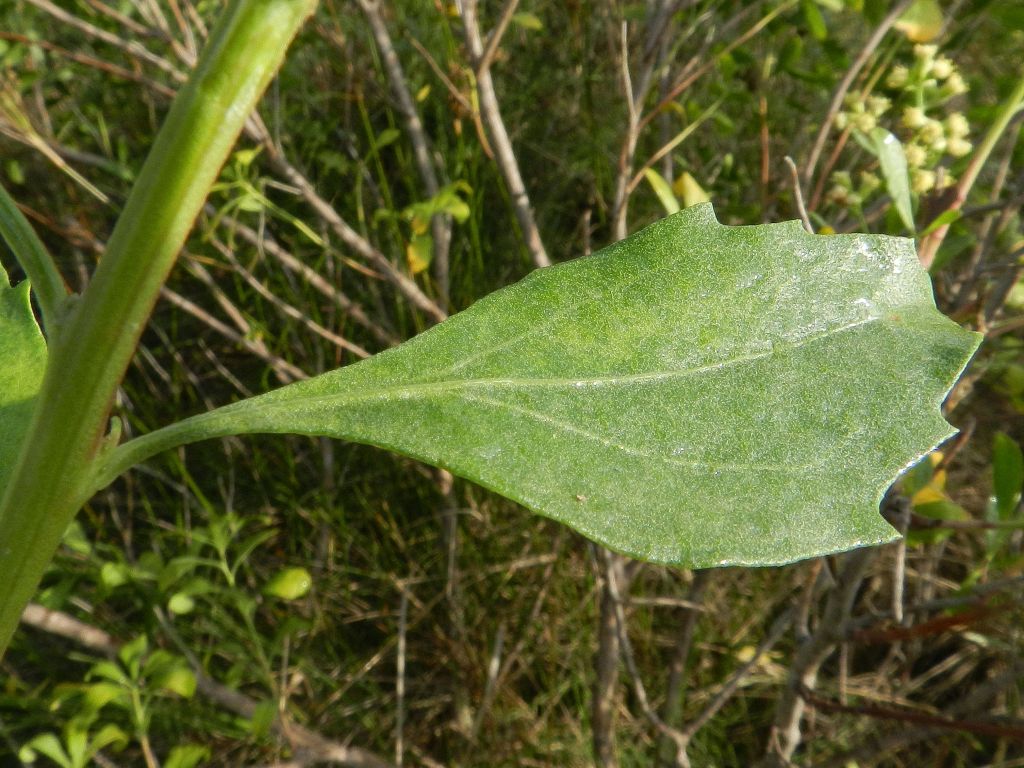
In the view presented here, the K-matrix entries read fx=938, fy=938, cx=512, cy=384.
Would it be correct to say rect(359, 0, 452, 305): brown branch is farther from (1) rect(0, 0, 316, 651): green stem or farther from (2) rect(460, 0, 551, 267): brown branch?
(1) rect(0, 0, 316, 651): green stem

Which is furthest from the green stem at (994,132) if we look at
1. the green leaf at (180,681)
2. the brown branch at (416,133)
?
the green leaf at (180,681)

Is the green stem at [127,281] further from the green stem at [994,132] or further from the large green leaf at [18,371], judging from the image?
the green stem at [994,132]

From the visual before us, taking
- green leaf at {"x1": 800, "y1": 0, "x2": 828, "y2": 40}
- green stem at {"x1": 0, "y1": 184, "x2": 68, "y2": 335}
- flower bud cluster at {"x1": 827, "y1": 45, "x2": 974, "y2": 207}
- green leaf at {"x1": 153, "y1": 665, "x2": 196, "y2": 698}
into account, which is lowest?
green leaf at {"x1": 153, "y1": 665, "x2": 196, "y2": 698}

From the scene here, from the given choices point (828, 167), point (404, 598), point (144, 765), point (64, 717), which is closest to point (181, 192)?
point (828, 167)

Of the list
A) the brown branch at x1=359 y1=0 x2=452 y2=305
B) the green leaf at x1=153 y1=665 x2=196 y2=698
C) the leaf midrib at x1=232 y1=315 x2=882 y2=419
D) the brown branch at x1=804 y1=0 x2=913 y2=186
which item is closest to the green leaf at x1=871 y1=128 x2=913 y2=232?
the brown branch at x1=804 y1=0 x2=913 y2=186

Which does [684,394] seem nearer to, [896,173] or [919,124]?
[896,173]

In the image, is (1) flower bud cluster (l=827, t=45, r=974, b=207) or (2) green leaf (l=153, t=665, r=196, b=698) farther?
(2) green leaf (l=153, t=665, r=196, b=698)

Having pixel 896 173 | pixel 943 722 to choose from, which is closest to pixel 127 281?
pixel 896 173
